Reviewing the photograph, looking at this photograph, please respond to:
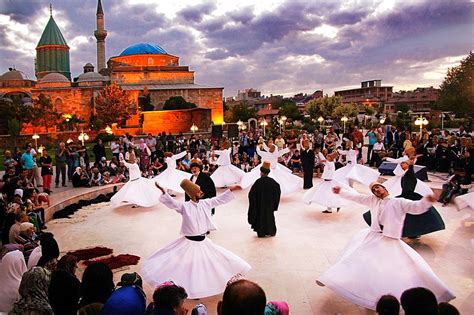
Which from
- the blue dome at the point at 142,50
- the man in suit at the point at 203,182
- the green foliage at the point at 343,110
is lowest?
the man in suit at the point at 203,182

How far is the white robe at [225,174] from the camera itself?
14.7m

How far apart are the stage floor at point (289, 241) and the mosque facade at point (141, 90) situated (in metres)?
39.2

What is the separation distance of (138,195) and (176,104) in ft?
134

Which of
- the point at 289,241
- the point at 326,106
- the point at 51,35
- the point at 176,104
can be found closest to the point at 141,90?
the point at 176,104

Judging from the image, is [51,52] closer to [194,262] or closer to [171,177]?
[171,177]

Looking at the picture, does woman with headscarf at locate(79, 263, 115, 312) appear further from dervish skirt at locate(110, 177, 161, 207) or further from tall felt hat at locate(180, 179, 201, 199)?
dervish skirt at locate(110, 177, 161, 207)

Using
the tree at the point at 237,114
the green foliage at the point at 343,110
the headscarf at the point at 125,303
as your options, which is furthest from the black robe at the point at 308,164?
the tree at the point at 237,114

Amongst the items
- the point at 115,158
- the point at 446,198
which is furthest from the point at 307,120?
the point at 446,198

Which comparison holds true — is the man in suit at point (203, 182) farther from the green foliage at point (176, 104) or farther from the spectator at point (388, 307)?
the green foliage at point (176, 104)

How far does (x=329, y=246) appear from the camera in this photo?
8.43m

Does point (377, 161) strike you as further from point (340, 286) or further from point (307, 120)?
point (307, 120)

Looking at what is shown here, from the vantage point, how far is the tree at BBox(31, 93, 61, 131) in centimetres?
4531

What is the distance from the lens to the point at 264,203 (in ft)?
29.8

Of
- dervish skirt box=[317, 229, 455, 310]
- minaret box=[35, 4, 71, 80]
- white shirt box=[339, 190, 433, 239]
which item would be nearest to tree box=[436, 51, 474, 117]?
white shirt box=[339, 190, 433, 239]
